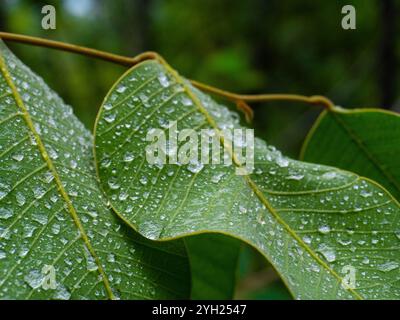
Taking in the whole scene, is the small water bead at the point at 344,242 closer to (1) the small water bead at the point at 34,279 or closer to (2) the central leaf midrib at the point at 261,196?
(2) the central leaf midrib at the point at 261,196

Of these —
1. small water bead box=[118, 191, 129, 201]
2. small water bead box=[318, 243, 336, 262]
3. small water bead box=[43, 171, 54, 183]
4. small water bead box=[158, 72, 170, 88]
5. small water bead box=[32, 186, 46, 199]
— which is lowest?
small water bead box=[318, 243, 336, 262]

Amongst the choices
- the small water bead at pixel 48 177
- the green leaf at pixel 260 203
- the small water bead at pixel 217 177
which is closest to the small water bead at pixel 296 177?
the green leaf at pixel 260 203

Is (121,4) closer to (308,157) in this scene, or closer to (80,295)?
(308,157)

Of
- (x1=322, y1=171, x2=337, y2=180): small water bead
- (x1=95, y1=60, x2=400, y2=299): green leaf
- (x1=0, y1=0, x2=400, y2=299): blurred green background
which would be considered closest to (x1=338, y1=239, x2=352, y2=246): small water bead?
(x1=95, y1=60, x2=400, y2=299): green leaf

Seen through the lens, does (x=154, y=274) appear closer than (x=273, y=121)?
Yes

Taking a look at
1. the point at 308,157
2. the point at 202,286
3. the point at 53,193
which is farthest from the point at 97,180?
the point at 308,157

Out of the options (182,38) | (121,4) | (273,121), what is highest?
(121,4)

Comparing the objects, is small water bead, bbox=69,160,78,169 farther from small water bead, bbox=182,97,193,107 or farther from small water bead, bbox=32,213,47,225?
small water bead, bbox=182,97,193,107
